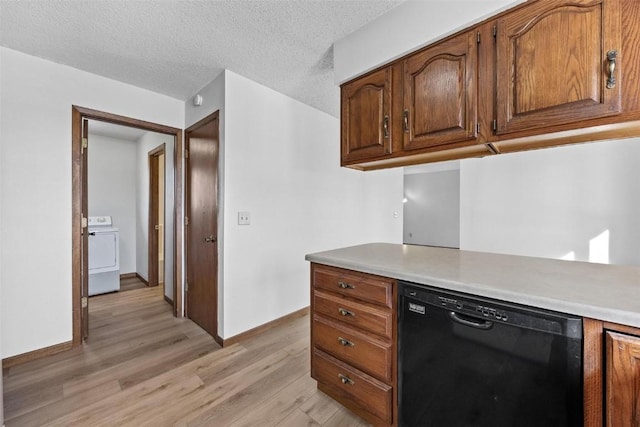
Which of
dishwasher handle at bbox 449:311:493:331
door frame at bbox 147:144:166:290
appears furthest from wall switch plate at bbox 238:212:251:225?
door frame at bbox 147:144:166:290

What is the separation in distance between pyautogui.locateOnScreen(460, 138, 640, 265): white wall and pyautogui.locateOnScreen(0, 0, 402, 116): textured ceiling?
2492mm

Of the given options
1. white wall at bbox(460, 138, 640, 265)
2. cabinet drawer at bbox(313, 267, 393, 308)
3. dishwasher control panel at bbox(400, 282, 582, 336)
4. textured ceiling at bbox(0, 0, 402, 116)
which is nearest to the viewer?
dishwasher control panel at bbox(400, 282, 582, 336)

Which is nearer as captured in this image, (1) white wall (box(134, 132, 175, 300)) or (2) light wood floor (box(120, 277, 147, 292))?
(1) white wall (box(134, 132, 175, 300))

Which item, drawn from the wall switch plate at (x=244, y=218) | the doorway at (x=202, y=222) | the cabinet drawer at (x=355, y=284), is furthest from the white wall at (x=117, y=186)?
the cabinet drawer at (x=355, y=284)

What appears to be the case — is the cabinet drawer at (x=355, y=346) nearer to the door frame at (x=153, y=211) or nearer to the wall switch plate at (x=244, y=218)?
the wall switch plate at (x=244, y=218)

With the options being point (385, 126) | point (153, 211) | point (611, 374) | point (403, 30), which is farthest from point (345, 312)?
point (153, 211)

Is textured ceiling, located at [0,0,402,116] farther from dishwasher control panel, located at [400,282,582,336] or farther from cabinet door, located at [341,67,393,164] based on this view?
dishwasher control panel, located at [400,282,582,336]

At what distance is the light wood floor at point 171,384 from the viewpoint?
1.53 meters

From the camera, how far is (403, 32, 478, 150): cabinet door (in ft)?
4.62

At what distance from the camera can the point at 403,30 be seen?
63.7 inches

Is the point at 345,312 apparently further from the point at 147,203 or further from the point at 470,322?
the point at 147,203

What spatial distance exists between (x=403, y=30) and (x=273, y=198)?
5.76ft

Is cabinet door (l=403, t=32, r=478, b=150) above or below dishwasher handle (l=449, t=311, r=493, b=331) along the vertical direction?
above

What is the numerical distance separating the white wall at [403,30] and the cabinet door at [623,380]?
1441 mm
